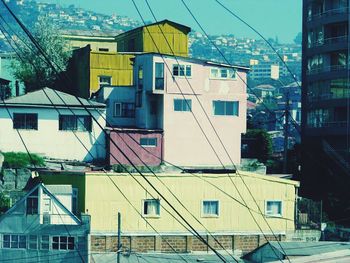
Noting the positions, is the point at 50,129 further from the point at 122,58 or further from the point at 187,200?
the point at 122,58

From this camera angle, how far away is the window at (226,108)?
38269 millimetres

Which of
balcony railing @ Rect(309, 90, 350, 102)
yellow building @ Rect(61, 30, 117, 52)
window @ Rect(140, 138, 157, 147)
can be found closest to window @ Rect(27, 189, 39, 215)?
window @ Rect(140, 138, 157, 147)

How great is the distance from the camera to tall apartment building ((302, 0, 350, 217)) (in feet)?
133

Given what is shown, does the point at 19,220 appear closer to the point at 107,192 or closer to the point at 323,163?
the point at 107,192

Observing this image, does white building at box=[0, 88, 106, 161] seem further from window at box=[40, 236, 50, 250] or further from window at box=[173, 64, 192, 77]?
window at box=[40, 236, 50, 250]

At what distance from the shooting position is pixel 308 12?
46.3 m

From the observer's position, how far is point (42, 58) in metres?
43.8

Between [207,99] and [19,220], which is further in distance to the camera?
[207,99]

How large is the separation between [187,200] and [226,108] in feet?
23.1

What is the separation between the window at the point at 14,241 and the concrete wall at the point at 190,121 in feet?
26.4

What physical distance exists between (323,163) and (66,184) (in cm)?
1246

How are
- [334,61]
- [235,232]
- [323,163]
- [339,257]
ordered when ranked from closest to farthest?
1. [339,257]
2. [235,232]
3. [323,163]
4. [334,61]

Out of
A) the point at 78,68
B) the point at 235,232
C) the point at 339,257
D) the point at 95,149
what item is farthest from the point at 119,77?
the point at 339,257

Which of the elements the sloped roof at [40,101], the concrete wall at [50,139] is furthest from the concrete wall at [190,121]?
the concrete wall at [50,139]
